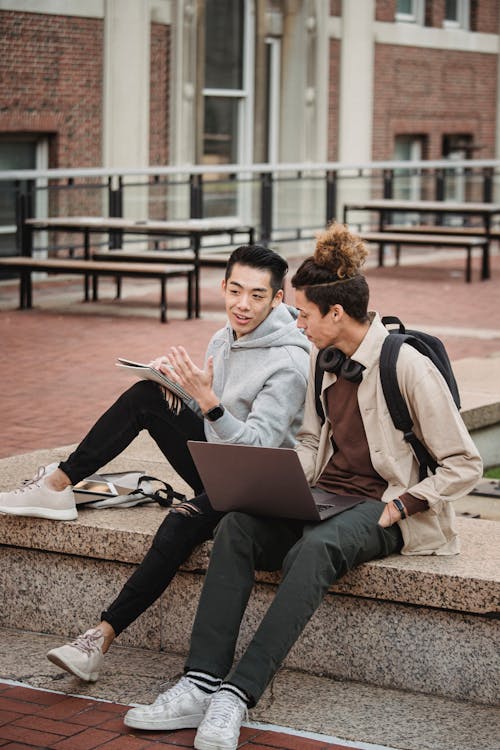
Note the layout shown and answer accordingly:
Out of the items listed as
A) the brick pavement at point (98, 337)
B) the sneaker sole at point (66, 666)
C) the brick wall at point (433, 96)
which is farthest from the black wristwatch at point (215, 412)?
the brick wall at point (433, 96)

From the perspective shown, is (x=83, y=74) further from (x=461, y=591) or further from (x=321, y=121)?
(x=461, y=591)

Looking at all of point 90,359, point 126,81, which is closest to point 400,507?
point 90,359

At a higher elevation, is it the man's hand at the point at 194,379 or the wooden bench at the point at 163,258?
the man's hand at the point at 194,379

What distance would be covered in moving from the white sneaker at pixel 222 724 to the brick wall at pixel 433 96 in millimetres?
19049

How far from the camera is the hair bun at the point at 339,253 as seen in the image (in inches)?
166

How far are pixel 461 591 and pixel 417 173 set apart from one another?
1715 centimetres

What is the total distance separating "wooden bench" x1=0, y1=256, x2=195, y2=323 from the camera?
39.0 ft

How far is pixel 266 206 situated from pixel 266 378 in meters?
12.8

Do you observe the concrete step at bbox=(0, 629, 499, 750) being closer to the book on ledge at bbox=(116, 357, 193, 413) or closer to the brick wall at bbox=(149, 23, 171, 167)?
the book on ledge at bbox=(116, 357, 193, 413)

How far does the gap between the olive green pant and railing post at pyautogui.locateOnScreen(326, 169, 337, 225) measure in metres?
14.4

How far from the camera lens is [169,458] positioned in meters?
4.80

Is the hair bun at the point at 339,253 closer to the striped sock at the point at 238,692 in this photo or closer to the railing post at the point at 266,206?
the striped sock at the point at 238,692

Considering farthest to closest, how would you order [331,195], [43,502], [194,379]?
[331,195], [43,502], [194,379]

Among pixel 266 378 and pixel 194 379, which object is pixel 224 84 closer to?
pixel 266 378
